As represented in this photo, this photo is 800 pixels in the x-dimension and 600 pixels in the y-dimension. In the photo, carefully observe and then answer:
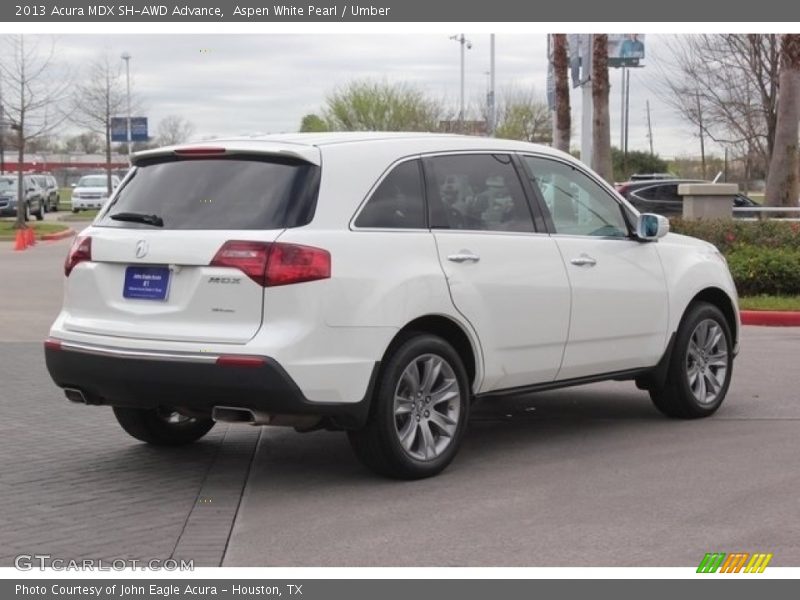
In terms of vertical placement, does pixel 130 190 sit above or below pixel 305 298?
above

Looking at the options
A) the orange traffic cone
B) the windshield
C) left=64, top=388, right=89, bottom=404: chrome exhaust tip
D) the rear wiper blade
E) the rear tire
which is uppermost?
the windshield

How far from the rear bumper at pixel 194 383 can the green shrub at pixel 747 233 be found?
12.6 m

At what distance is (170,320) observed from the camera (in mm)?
6867

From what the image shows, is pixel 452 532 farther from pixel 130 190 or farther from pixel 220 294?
pixel 130 190

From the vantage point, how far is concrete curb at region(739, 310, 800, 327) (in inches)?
607

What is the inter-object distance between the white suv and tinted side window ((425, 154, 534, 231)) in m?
0.01

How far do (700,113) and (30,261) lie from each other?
91.9 ft

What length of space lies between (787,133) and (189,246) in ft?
61.5

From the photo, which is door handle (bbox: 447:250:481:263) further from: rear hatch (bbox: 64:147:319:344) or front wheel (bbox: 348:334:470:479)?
rear hatch (bbox: 64:147:319:344)

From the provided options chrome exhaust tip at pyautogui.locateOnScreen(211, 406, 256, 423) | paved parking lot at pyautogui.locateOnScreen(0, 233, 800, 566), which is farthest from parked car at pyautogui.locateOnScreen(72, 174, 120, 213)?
chrome exhaust tip at pyautogui.locateOnScreen(211, 406, 256, 423)

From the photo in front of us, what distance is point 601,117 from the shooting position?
26.1 meters

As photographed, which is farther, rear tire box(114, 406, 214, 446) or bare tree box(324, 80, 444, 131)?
bare tree box(324, 80, 444, 131)

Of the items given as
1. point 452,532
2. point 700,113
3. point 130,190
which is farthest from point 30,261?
point 700,113

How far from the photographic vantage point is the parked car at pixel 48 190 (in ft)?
171
